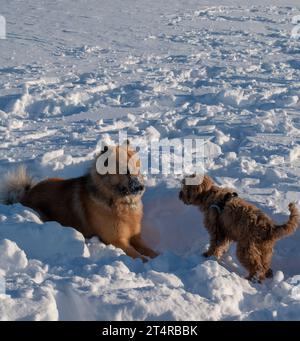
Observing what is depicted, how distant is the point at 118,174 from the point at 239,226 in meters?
1.56

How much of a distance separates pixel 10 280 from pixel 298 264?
3448 mm

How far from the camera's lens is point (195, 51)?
53.1 feet

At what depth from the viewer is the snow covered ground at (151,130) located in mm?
4379

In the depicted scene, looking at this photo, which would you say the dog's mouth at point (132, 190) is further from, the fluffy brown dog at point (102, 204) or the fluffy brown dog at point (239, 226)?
the fluffy brown dog at point (239, 226)

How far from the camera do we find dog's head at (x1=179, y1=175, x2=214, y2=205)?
6.19 meters

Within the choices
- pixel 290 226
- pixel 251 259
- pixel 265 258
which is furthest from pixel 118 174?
pixel 290 226

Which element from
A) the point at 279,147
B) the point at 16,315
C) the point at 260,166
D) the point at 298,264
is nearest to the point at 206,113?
the point at 279,147

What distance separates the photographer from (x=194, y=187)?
6195mm

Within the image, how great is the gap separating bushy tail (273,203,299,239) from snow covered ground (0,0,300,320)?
0.41m

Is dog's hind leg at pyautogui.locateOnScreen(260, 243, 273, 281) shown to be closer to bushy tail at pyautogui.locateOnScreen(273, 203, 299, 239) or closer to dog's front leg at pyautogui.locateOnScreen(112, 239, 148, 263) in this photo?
bushy tail at pyautogui.locateOnScreen(273, 203, 299, 239)

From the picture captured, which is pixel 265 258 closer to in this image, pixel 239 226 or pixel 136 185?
pixel 239 226

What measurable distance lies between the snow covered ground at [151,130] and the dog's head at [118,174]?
0.72 m
